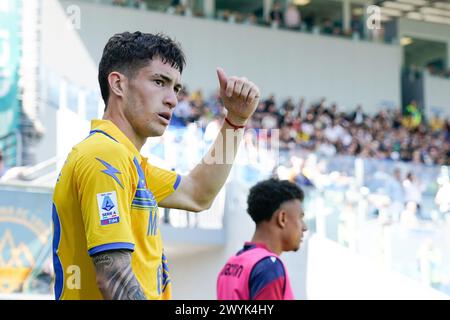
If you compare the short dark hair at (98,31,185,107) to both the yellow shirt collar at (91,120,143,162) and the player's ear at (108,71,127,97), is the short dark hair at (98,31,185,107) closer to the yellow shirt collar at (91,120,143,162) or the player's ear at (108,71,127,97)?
the player's ear at (108,71,127,97)

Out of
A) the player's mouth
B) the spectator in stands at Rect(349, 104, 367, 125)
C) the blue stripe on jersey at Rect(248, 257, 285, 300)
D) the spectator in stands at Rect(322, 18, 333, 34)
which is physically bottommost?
the blue stripe on jersey at Rect(248, 257, 285, 300)

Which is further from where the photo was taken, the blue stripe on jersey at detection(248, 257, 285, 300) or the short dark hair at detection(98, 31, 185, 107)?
the blue stripe on jersey at detection(248, 257, 285, 300)

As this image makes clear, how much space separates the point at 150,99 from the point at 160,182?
0.44 m

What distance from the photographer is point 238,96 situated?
323 cm

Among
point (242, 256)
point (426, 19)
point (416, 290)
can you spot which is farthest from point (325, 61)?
point (242, 256)

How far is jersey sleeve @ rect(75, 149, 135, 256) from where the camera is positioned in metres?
2.71

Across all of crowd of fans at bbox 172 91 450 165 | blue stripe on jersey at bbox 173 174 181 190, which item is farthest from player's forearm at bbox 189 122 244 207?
crowd of fans at bbox 172 91 450 165

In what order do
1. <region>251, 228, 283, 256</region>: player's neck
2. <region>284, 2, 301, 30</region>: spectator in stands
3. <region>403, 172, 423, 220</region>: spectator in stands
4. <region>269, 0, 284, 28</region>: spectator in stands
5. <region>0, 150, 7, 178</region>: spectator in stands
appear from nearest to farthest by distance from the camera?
<region>251, 228, 283, 256</region>: player's neck < <region>0, 150, 7, 178</region>: spectator in stands < <region>403, 172, 423, 220</region>: spectator in stands < <region>269, 0, 284, 28</region>: spectator in stands < <region>284, 2, 301, 30</region>: spectator in stands

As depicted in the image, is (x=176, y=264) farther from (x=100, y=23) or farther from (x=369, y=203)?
(x=100, y=23)

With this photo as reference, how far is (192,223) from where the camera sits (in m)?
16.2

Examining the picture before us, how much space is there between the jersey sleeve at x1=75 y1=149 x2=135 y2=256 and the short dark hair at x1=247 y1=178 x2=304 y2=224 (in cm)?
291

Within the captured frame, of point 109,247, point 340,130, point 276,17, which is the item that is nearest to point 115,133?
point 109,247

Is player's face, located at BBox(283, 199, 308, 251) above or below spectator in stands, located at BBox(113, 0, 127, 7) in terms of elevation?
below

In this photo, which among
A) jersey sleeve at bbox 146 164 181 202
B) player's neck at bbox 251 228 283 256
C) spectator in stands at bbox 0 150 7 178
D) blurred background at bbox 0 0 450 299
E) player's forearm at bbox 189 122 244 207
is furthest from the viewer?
spectator in stands at bbox 0 150 7 178
